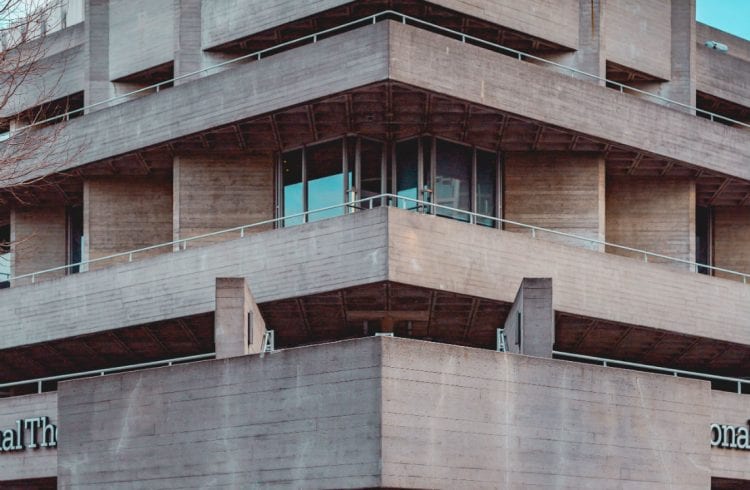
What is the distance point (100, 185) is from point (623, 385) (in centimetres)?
1721

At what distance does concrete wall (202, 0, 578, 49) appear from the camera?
34.9 meters

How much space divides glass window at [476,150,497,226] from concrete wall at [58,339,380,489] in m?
11.9

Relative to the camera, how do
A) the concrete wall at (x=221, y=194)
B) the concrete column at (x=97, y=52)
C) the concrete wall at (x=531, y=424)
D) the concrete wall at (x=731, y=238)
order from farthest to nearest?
the concrete wall at (x=731, y=238), the concrete column at (x=97, y=52), the concrete wall at (x=221, y=194), the concrete wall at (x=531, y=424)

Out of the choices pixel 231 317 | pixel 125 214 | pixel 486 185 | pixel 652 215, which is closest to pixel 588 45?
pixel 652 215

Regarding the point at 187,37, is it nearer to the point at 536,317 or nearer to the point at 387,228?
the point at 387,228

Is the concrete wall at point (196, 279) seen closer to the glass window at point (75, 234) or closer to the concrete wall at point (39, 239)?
the concrete wall at point (39, 239)

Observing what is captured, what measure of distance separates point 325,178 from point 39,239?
10033 mm

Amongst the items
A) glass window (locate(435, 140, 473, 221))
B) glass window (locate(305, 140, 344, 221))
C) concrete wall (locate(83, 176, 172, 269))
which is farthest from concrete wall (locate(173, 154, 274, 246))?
glass window (locate(435, 140, 473, 221))

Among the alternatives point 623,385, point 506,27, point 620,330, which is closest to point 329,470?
point 623,385

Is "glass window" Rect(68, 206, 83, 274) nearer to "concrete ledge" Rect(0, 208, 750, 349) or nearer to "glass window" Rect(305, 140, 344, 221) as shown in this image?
"concrete ledge" Rect(0, 208, 750, 349)

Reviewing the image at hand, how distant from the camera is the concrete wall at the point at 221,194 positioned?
35.3 metres

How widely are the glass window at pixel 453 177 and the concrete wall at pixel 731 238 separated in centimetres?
903

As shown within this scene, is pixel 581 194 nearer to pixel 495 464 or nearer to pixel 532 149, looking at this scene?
pixel 532 149

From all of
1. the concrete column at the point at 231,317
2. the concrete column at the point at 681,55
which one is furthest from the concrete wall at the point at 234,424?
the concrete column at the point at 681,55
